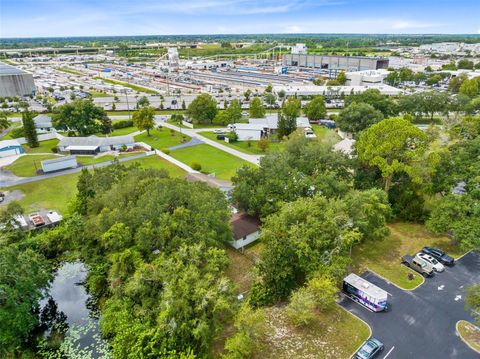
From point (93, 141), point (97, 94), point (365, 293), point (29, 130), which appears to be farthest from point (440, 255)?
point (97, 94)

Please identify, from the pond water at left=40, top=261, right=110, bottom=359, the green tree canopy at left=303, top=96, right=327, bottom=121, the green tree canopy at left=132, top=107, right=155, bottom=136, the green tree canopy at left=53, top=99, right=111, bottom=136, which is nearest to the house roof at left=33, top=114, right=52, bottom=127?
the green tree canopy at left=53, top=99, right=111, bottom=136

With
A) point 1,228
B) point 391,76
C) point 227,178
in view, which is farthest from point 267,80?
point 1,228

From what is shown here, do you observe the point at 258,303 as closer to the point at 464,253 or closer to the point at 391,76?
the point at 464,253

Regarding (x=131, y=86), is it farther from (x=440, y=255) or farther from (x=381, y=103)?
(x=440, y=255)

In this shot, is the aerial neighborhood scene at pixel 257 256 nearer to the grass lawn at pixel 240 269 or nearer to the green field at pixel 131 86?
the grass lawn at pixel 240 269

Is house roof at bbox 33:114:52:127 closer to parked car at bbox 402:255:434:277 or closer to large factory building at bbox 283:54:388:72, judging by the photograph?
parked car at bbox 402:255:434:277

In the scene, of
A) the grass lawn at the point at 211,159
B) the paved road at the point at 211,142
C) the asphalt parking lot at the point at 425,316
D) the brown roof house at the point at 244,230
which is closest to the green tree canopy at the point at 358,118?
the paved road at the point at 211,142
